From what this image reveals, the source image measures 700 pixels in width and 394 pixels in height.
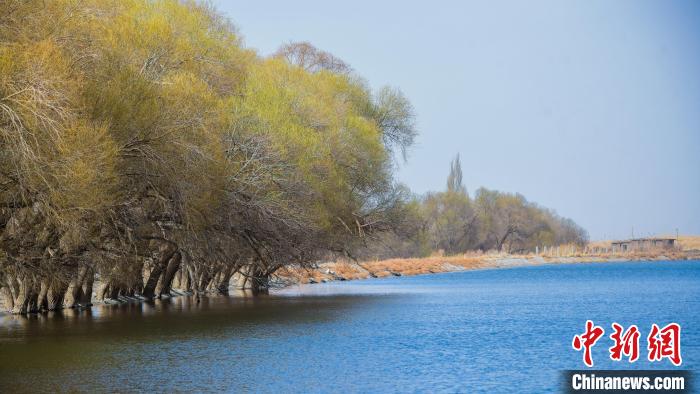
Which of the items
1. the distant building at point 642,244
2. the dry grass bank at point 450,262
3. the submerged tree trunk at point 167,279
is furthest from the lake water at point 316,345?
A: the distant building at point 642,244

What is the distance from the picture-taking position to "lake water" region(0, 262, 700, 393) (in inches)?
968

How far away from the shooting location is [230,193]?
42219mm

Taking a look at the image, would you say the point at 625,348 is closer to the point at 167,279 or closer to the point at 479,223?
the point at 167,279

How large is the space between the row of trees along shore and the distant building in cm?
13571

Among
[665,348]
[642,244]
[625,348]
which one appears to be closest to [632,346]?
[625,348]

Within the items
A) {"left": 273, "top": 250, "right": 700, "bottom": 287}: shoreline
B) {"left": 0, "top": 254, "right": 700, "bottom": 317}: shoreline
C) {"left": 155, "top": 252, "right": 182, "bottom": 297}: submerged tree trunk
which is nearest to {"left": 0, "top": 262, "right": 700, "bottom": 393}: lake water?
{"left": 155, "top": 252, "right": 182, "bottom": 297}: submerged tree trunk

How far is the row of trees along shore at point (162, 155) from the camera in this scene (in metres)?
29.1

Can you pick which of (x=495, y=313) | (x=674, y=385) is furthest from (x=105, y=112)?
(x=495, y=313)

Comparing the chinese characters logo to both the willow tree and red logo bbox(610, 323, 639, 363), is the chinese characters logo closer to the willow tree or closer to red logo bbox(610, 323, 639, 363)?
red logo bbox(610, 323, 639, 363)

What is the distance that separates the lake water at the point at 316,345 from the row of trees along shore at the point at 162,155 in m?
2.69

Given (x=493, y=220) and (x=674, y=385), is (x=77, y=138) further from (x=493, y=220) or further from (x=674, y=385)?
(x=493, y=220)

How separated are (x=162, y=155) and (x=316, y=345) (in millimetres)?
7859

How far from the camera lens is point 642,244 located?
196500mm

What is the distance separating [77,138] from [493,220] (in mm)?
140291
